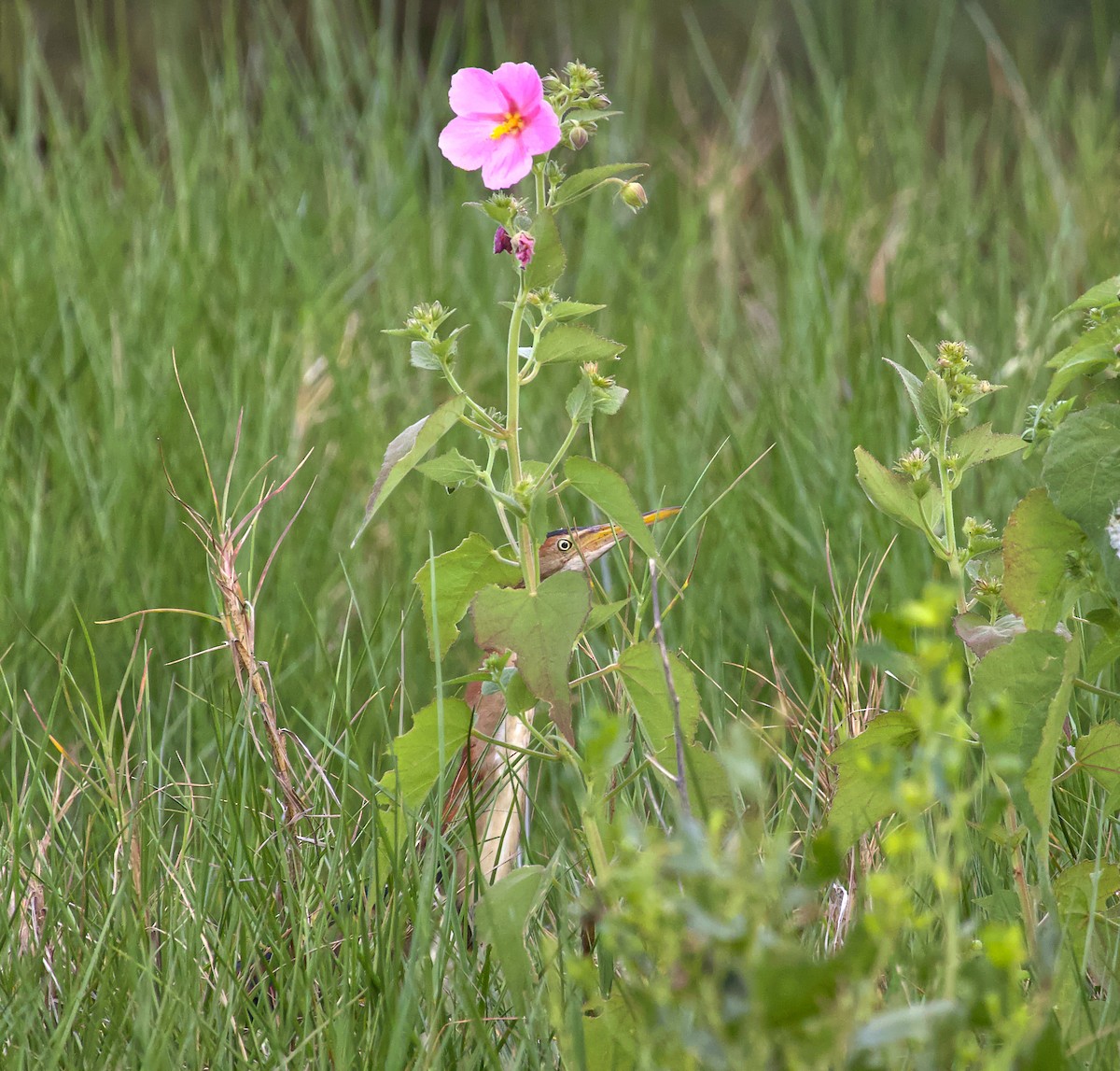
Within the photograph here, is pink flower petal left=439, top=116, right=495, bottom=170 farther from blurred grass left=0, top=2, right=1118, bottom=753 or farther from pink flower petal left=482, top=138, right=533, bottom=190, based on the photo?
blurred grass left=0, top=2, right=1118, bottom=753

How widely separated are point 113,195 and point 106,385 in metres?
1.65

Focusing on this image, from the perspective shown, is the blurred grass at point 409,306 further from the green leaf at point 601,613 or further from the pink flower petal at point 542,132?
the pink flower petal at point 542,132

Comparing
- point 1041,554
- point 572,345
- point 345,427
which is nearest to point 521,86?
point 572,345

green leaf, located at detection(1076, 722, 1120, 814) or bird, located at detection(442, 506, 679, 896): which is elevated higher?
green leaf, located at detection(1076, 722, 1120, 814)

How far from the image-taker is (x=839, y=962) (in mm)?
988

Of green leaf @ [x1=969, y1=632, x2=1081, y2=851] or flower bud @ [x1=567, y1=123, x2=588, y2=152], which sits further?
flower bud @ [x1=567, y1=123, x2=588, y2=152]

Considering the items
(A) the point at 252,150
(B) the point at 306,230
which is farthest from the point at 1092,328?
(A) the point at 252,150

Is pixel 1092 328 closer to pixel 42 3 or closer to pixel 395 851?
pixel 395 851

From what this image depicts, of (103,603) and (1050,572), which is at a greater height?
(1050,572)

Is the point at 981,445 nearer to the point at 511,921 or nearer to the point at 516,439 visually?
the point at 516,439

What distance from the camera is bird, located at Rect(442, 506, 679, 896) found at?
81.7 inches

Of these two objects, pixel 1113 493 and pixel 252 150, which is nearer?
pixel 1113 493

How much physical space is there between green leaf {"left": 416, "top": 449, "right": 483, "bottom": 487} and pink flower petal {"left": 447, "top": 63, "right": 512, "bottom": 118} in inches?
15.3

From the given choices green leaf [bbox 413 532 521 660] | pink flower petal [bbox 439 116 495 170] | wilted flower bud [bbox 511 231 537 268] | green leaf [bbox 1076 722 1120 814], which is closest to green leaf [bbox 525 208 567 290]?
wilted flower bud [bbox 511 231 537 268]
